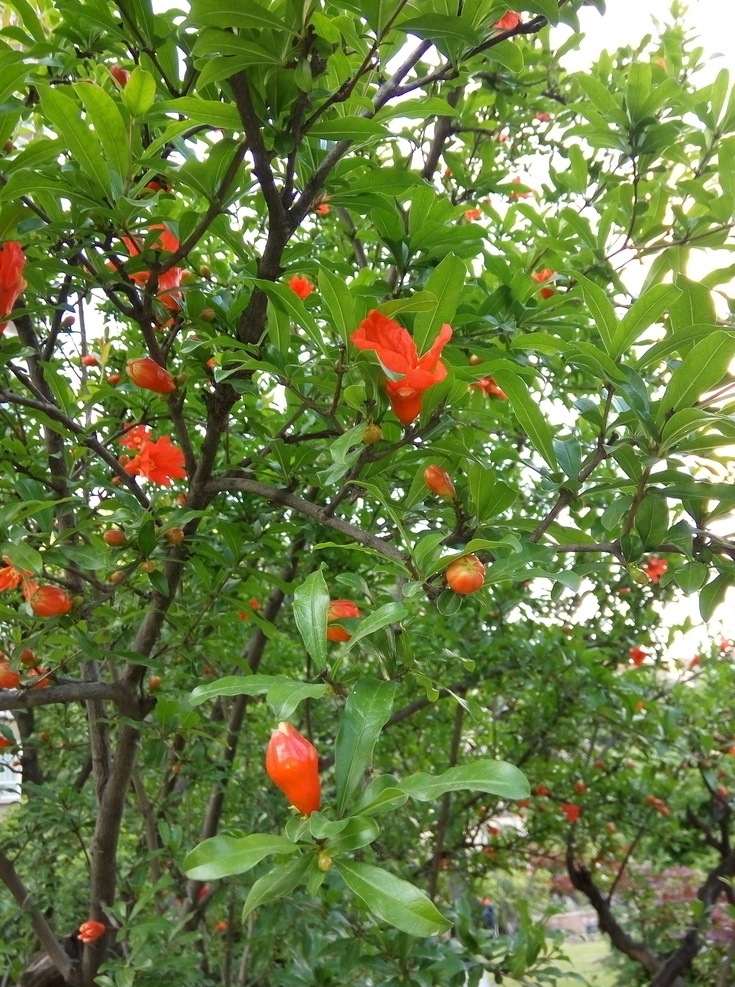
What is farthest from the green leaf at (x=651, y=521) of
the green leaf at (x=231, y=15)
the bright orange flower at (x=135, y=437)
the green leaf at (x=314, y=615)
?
the bright orange flower at (x=135, y=437)

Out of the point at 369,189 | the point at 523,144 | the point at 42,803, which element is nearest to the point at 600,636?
the point at 523,144

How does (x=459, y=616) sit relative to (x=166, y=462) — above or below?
below

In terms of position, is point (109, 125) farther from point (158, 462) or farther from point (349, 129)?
point (158, 462)

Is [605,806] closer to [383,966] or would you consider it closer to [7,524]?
[383,966]

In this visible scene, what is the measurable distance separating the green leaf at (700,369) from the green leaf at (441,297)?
0.79 feet

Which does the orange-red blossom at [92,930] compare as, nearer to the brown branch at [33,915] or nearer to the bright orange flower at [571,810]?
the brown branch at [33,915]

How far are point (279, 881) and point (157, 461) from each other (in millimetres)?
995

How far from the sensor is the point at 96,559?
1029 mm

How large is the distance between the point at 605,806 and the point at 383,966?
1.71 metres

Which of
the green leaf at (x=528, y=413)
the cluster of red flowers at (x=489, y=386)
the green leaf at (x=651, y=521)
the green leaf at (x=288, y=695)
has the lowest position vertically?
the green leaf at (x=288, y=695)

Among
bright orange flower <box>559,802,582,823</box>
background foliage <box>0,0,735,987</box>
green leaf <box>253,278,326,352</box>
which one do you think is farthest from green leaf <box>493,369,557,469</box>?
bright orange flower <box>559,802,582,823</box>

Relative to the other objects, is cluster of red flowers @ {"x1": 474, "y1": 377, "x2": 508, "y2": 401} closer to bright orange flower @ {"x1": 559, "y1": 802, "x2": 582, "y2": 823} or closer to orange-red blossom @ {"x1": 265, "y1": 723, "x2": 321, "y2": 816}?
orange-red blossom @ {"x1": 265, "y1": 723, "x2": 321, "y2": 816}

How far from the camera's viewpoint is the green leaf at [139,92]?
818 mm

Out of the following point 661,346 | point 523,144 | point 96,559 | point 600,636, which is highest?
point 523,144
